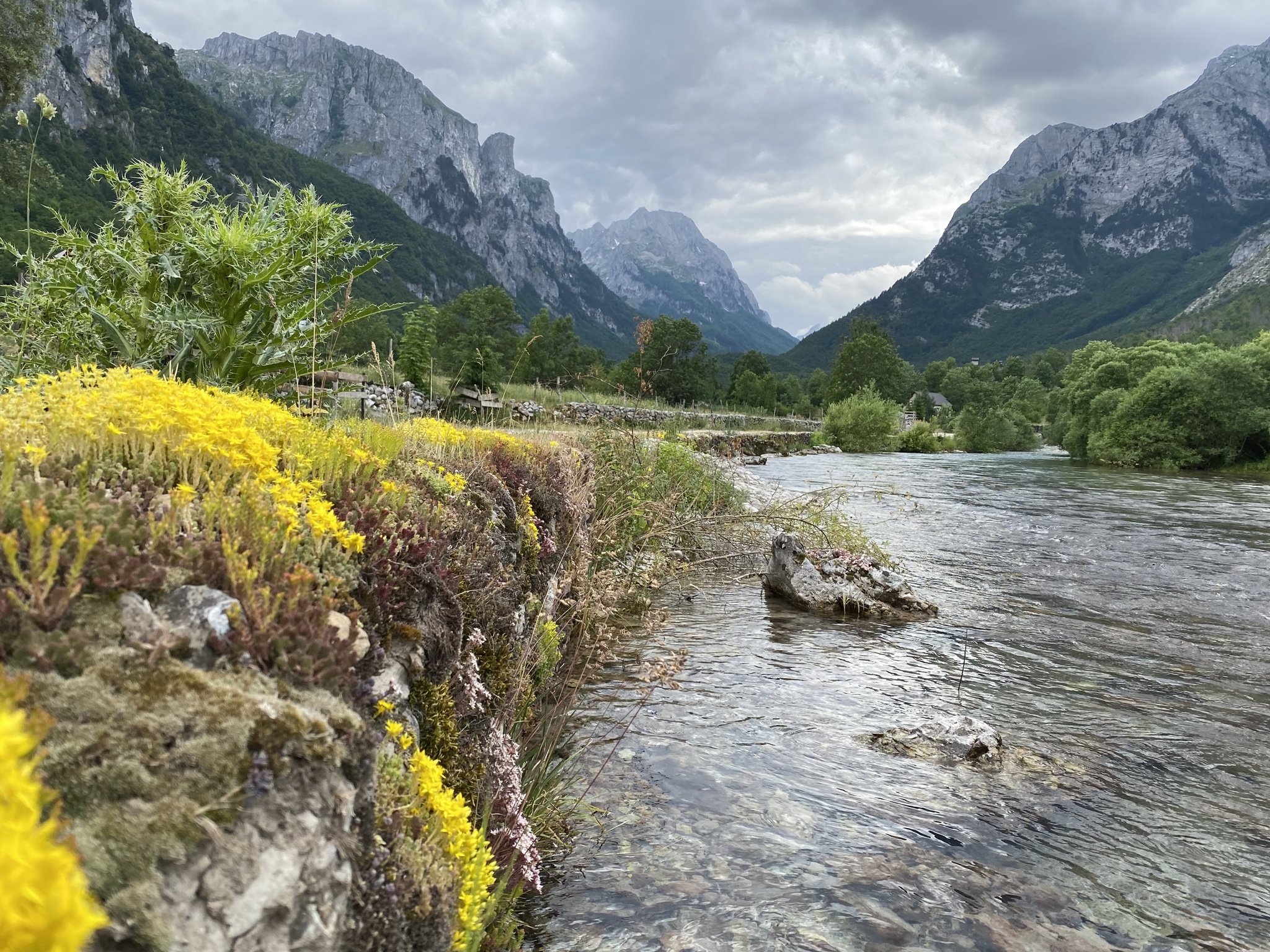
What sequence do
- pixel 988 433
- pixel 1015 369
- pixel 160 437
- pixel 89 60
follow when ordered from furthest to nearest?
pixel 1015 369, pixel 89 60, pixel 988 433, pixel 160 437

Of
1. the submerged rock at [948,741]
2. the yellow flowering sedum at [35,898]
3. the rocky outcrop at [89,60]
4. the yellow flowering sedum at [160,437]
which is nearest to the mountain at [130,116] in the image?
the rocky outcrop at [89,60]

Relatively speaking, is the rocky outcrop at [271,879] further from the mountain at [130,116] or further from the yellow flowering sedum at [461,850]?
the mountain at [130,116]

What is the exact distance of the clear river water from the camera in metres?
3.36

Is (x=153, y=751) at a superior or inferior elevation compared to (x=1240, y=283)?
inferior

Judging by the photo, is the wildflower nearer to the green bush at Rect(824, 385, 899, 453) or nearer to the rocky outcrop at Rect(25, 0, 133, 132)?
the green bush at Rect(824, 385, 899, 453)

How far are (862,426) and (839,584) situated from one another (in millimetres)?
46420

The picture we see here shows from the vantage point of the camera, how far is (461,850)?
2172 millimetres

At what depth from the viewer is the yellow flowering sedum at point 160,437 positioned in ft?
7.82

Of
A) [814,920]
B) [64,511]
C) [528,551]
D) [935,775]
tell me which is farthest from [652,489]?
[64,511]

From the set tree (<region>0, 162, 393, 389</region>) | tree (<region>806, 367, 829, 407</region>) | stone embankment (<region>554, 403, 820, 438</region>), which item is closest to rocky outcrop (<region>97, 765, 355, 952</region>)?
tree (<region>0, 162, 393, 389</region>)

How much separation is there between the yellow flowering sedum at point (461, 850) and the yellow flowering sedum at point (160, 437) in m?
0.81

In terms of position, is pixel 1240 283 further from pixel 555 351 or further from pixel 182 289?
pixel 182 289

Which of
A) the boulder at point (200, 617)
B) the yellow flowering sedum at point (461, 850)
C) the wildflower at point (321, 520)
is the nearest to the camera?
the boulder at point (200, 617)

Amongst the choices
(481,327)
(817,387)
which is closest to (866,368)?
(817,387)
